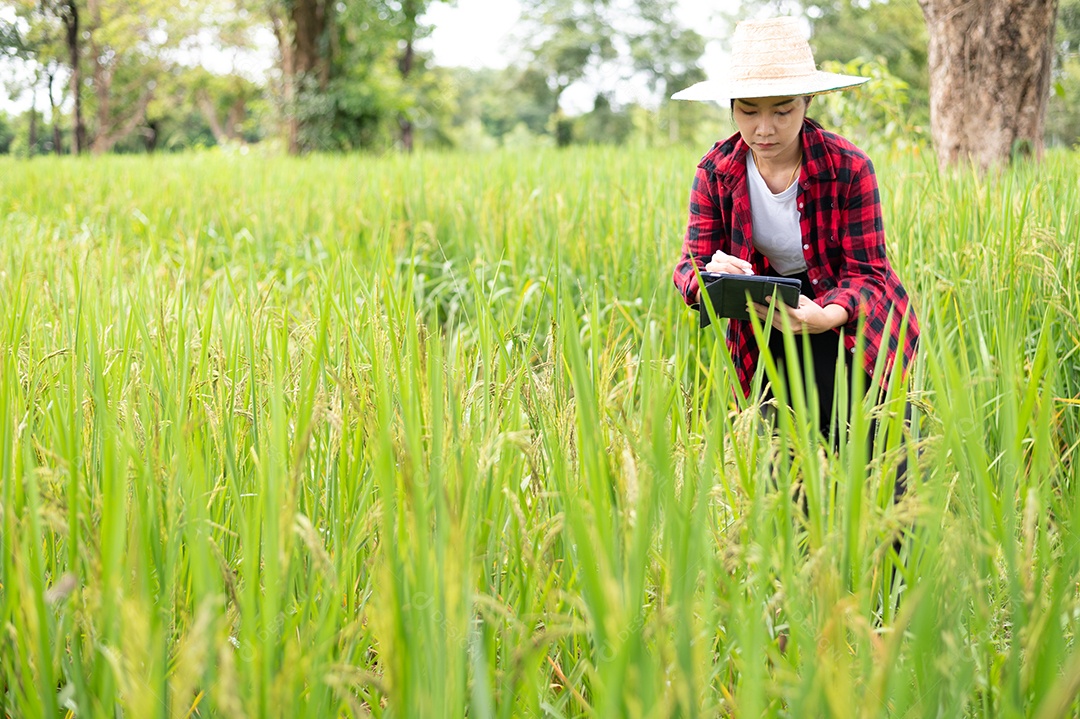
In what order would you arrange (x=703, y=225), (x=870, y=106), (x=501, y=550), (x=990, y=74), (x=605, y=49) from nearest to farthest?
(x=501, y=550), (x=703, y=225), (x=990, y=74), (x=870, y=106), (x=605, y=49)

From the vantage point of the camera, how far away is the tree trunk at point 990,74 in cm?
424

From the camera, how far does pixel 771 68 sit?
185 centimetres

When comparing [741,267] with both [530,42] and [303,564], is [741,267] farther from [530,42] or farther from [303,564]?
[530,42]

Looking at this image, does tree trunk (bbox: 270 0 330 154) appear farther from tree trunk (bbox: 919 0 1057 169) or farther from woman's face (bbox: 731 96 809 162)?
woman's face (bbox: 731 96 809 162)

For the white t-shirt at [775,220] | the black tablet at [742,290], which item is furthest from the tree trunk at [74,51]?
the black tablet at [742,290]

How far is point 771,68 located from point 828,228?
1.27ft

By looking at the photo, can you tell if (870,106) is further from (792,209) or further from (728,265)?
(728,265)

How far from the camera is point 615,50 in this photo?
1550 inches

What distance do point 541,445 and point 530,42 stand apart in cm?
4085

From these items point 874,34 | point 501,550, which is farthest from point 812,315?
point 874,34

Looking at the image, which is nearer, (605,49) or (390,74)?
(390,74)

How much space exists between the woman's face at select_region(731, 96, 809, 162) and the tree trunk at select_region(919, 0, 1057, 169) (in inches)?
110

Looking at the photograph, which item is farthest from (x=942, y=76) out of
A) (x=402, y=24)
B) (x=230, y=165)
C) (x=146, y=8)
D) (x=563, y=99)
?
(x=563, y=99)

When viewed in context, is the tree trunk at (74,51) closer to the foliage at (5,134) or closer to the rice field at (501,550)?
the rice field at (501,550)
